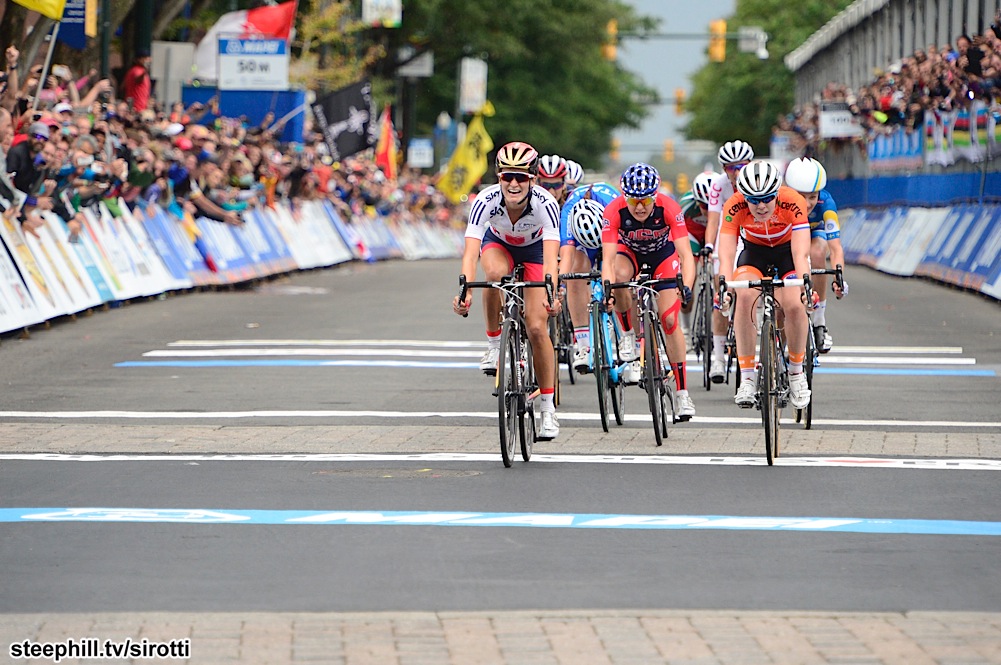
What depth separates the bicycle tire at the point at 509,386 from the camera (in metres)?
11.0

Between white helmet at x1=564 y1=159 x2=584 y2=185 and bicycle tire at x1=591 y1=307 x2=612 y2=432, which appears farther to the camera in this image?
white helmet at x1=564 y1=159 x2=584 y2=185

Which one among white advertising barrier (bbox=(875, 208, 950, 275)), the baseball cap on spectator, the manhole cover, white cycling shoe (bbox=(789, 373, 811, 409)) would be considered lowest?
white advertising barrier (bbox=(875, 208, 950, 275))

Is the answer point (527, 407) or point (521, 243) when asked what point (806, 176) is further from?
point (527, 407)

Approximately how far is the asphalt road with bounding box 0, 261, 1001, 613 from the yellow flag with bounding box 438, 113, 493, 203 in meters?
49.4

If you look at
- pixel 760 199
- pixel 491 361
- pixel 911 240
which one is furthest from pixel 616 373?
pixel 911 240

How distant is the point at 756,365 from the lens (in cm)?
1225

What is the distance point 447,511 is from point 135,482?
1.91m

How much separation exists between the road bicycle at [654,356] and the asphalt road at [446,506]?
332 millimetres

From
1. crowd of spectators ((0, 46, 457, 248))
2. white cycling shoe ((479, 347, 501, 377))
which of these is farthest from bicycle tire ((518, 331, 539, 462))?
crowd of spectators ((0, 46, 457, 248))

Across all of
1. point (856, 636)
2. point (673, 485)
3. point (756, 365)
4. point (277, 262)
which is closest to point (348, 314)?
point (277, 262)

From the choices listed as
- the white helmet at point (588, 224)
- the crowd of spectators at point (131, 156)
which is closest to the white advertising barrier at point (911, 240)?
the crowd of spectators at point (131, 156)

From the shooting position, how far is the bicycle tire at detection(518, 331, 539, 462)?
1113 centimetres

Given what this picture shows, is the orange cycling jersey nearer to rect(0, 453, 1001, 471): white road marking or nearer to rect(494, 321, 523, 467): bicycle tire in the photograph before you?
rect(0, 453, 1001, 471): white road marking

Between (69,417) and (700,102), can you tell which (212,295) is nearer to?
(69,417)
